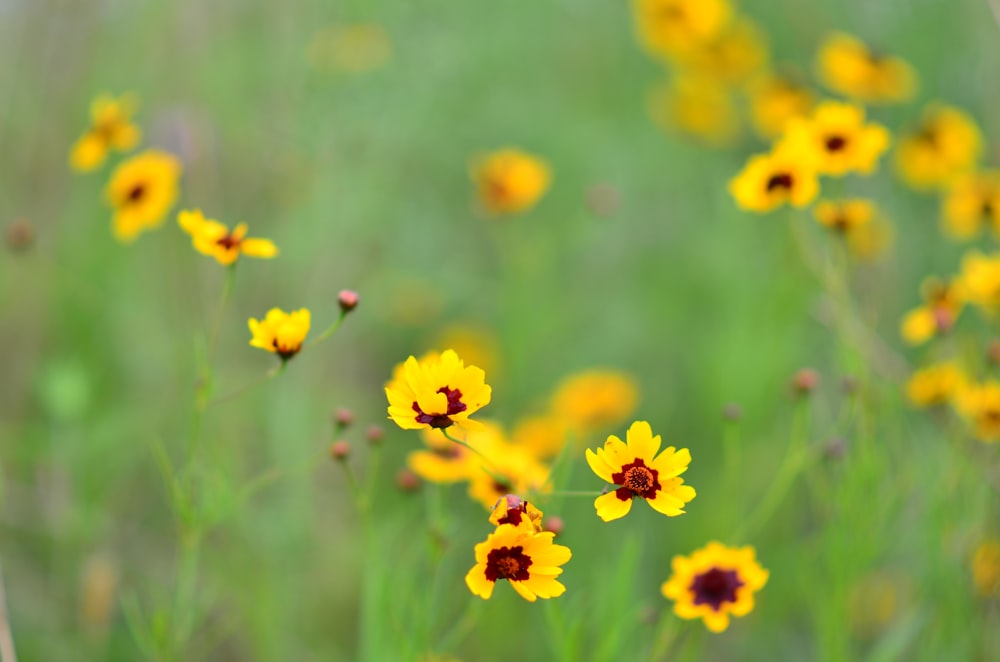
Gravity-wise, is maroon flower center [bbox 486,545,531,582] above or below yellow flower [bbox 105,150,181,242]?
below

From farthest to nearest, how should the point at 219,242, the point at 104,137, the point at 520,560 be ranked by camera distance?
the point at 104,137, the point at 219,242, the point at 520,560

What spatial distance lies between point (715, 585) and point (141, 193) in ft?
3.49

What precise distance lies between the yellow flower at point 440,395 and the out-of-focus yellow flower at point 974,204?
152 cm

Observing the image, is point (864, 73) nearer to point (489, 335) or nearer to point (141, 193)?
point (489, 335)

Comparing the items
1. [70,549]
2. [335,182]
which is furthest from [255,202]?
[70,549]

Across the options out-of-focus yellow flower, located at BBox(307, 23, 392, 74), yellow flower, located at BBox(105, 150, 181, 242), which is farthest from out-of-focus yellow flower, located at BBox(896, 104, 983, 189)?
yellow flower, located at BBox(105, 150, 181, 242)

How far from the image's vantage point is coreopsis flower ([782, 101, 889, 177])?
1620 mm

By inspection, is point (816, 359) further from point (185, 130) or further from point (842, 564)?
point (185, 130)

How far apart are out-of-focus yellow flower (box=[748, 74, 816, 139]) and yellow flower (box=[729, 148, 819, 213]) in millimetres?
1485

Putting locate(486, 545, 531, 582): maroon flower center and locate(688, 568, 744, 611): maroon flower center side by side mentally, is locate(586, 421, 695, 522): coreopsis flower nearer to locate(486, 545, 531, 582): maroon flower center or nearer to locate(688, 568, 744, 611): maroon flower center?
locate(486, 545, 531, 582): maroon flower center

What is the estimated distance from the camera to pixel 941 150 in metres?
2.75

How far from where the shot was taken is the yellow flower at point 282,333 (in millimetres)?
1192

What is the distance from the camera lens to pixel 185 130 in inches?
92.1

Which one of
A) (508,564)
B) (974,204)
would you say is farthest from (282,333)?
(974,204)
